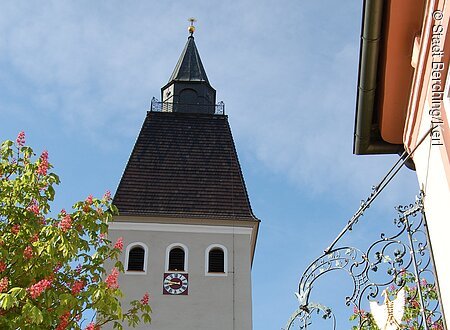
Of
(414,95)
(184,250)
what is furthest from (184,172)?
(414,95)

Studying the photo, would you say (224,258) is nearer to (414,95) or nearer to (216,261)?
(216,261)

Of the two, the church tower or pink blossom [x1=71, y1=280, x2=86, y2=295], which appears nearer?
pink blossom [x1=71, y1=280, x2=86, y2=295]

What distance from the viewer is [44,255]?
7.85 meters

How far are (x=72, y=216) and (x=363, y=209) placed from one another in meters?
4.28

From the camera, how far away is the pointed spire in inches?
1246

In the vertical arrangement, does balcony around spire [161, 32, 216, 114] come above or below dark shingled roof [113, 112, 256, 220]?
above

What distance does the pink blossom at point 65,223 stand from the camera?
7.98 metres

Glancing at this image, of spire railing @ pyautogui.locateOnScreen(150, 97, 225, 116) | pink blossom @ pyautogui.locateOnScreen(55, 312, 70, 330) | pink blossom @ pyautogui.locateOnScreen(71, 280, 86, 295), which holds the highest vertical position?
spire railing @ pyautogui.locateOnScreen(150, 97, 225, 116)

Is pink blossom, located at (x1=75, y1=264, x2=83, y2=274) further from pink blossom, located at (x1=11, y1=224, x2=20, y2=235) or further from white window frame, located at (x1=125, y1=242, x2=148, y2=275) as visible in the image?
white window frame, located at (x1=125, y1=242, x2=148, y2=275)

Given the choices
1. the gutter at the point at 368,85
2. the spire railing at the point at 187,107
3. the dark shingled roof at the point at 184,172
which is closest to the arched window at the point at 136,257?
the dark shingled roof at the point at 184,172

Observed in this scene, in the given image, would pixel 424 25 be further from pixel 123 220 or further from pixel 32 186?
pixel 123 220

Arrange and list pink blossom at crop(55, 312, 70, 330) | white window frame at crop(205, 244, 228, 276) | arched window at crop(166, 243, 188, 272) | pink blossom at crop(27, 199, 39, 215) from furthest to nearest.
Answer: arched window at crop(166, 243, 188, 272), white window frame at crop(205, 244, 228, 276), pink blossom at crop(27, 199, 39, 215), pink blossom at crop(55, 312, 70, 330)

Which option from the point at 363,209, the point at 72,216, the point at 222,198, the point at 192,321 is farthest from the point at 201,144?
the point at 363,209

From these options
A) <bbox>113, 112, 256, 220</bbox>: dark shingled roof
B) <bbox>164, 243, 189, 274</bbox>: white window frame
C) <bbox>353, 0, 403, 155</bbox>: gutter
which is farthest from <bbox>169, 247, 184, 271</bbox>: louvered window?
<bbox>353, 0, 403, 155</bbox>: gutter
